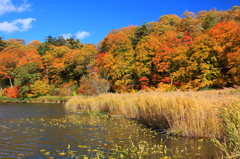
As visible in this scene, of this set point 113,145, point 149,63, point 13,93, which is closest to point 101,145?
point 113,145

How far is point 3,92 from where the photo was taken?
46.7 m

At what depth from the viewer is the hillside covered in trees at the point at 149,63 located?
26422 mm

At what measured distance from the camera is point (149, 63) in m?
33.1

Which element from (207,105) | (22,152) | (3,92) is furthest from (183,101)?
(3,92)

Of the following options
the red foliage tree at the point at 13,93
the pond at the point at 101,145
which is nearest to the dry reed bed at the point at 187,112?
the pond at the point at 101,145

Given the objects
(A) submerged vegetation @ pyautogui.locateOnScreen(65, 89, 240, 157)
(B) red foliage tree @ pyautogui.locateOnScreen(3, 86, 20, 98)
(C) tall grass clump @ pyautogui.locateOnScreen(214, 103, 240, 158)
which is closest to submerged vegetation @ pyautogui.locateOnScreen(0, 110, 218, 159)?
(A) submerged vegetation @ pyautogui.locateOnScreen(65, 89, 240, 157)

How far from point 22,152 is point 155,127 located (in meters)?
6.51

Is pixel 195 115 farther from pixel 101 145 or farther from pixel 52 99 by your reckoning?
pixel 52 99

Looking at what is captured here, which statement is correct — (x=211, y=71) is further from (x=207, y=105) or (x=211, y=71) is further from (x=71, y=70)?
(x=71, y=70)

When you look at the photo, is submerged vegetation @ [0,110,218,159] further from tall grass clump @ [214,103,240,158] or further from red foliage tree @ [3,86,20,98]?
red foliage tree @ [3,86,20,98]

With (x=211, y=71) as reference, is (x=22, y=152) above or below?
below

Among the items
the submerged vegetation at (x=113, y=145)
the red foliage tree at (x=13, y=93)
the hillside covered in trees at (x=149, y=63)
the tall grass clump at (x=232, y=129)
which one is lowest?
the submerged vegetation at (x=113, y=145)

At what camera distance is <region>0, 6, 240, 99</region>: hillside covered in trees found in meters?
26.4

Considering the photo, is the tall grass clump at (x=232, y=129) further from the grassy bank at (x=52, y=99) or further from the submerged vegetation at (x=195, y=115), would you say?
the grassy bank at (x=52, y=99)
